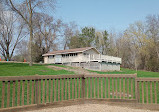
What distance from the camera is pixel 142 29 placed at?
45.8 meters

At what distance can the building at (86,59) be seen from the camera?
87.7 feet

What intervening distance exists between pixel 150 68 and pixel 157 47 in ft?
19.6

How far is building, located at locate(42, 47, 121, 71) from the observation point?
2673 cm

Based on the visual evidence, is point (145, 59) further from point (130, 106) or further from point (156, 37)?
point (130, 106)

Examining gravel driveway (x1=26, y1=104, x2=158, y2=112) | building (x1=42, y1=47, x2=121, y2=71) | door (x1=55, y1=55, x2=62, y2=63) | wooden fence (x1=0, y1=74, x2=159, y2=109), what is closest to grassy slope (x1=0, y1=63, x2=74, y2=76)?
wooden fence (x1=0, y1=74, x2=159, y2=109)

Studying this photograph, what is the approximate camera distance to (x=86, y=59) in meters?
29.0

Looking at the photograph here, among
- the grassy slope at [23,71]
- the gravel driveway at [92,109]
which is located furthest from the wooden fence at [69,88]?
the grassy slope at [23,71]

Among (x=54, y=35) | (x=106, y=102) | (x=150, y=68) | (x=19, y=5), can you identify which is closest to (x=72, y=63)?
(x=19, y=5)

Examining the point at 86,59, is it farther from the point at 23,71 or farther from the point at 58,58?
the point at 23,71

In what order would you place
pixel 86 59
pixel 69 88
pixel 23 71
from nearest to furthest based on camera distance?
1. pixel 69 88
2. pixel 23 71
3. pixel 86 59

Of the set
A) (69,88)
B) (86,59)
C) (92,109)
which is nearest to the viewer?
(92,109)

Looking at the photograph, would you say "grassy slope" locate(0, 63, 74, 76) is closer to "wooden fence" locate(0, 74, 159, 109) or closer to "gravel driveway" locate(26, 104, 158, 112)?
"wooden fence" locate(0, 74, 159, 109)

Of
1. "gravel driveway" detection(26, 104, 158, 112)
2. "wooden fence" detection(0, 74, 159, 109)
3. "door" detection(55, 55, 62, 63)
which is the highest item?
"door" detection(55, 55, 62, 63)

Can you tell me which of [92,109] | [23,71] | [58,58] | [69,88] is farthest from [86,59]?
[92,109]
